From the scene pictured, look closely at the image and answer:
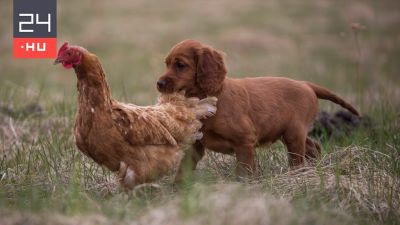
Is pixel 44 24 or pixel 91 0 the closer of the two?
pixel 44 24

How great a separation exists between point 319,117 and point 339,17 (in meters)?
16.7

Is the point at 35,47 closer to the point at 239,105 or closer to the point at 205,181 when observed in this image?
the point at 239,105

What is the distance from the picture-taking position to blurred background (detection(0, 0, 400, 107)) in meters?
18.8

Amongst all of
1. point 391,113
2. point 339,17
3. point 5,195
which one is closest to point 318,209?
point 5,195

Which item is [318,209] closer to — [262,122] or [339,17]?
[262,122]

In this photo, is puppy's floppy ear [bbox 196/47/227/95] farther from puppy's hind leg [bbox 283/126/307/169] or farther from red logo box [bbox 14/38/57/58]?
red logo box [bbox 14/38/57/58]

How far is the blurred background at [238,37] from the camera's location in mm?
18781

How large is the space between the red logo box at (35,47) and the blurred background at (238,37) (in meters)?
9.18

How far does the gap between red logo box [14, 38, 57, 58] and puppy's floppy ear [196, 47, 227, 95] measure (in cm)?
198

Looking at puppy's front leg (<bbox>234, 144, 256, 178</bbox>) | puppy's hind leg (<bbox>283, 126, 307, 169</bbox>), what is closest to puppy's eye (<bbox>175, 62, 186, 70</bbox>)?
puppy's front leg (<bbox>234, 144, 256, 178</bbox>)

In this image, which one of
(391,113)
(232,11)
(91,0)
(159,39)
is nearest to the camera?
(391,113)

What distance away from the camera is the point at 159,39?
2242 cm

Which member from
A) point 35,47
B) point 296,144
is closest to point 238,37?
point 35,47

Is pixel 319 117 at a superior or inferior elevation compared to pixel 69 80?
superior
